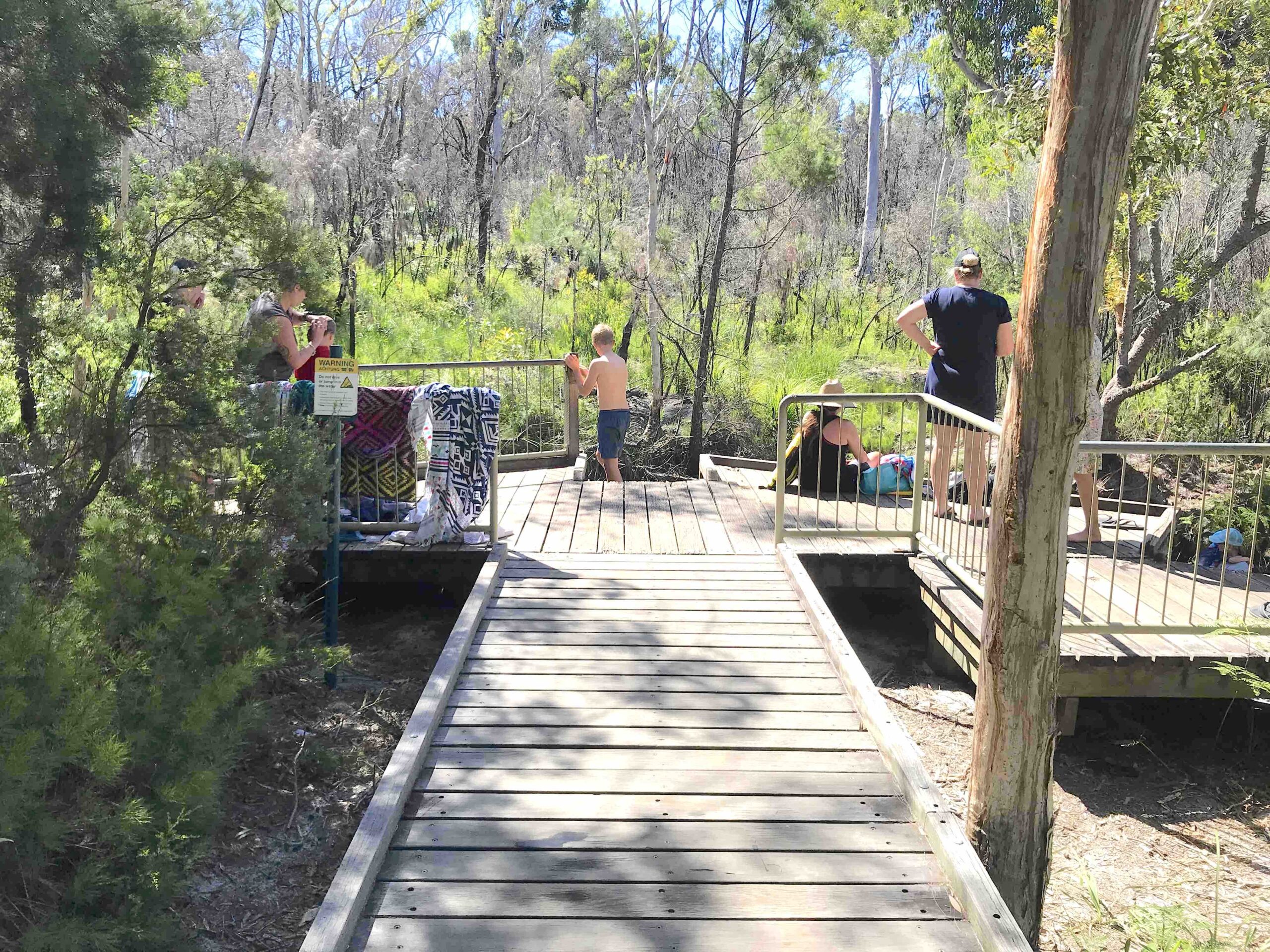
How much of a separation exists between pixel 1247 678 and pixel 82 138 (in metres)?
5.68

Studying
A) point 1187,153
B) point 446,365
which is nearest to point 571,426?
point 446,365

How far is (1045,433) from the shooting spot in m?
3.56

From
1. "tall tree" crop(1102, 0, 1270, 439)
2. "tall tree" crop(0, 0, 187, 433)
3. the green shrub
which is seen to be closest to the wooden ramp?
the green shrub

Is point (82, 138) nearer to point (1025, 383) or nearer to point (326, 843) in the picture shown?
point (326, 843)

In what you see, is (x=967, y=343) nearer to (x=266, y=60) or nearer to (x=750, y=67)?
(x=750, y=67)

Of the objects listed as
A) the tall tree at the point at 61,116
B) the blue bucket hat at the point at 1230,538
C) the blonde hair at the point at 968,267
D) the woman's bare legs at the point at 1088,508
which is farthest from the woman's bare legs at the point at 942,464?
the tall tree at the point at 61,116

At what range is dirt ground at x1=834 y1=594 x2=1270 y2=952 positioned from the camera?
4379mm

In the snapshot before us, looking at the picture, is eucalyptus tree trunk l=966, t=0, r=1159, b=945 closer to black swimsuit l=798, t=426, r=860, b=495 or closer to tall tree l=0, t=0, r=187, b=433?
tall tree l=0, t=0, r=187, b=433

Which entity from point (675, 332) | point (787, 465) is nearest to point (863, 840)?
point (787, 465)

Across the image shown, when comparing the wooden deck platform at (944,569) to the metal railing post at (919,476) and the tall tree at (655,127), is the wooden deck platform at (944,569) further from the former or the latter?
the tall tree at (655,127)

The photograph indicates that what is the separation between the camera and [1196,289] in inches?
415

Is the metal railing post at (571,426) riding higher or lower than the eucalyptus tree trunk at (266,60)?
lower

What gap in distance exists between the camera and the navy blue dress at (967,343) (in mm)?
6621

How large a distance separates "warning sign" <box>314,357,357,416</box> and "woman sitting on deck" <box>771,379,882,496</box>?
3643 millimetres
